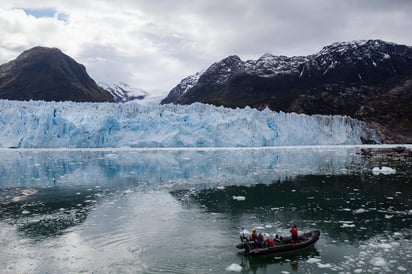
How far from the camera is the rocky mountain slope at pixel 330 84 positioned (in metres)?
97.1

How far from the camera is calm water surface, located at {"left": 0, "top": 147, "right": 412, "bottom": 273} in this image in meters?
10.1

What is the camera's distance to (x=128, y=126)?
159 feet

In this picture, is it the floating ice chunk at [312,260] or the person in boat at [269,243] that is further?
the person in boat at [269,243]

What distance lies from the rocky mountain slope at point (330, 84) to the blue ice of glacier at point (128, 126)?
1619 inches

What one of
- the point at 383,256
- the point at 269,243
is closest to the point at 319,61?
the point at 383,256

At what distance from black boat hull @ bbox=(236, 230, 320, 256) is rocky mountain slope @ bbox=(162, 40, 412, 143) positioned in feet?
239

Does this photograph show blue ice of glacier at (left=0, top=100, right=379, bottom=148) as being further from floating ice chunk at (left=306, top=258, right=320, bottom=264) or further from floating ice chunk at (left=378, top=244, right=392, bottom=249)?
floating ice chunk at (left=306, top=258, right=320, bottom=264)

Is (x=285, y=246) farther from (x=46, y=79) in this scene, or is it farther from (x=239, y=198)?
(x=46, y=79)

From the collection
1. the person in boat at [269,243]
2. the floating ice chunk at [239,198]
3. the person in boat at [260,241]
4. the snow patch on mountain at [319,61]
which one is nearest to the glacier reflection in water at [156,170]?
the floating ice chunk at [239,198]

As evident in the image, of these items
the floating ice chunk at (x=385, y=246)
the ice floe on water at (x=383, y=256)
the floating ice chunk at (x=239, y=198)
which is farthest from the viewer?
the floating ice chunk at (x=239, y=198)

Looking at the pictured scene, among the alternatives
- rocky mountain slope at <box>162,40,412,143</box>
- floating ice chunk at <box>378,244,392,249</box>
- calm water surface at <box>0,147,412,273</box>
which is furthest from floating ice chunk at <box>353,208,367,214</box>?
rocky mountain slope at <box>162,40,412,143</box>

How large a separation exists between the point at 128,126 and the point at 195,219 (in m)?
35.5

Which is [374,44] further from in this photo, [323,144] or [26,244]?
[26,244]

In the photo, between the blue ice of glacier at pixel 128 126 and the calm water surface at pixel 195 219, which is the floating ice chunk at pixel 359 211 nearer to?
the calm water surface at pixel 195 219
